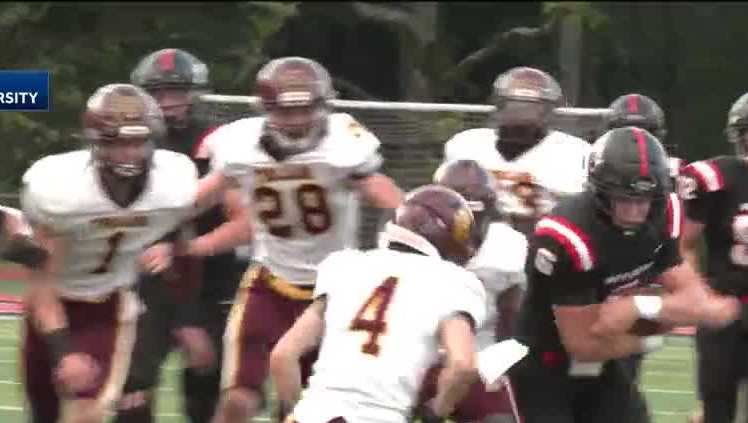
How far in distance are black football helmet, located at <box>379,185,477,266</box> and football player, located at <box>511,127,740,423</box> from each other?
1.70ft

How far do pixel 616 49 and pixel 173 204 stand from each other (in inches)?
586

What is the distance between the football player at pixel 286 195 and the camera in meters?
7.07

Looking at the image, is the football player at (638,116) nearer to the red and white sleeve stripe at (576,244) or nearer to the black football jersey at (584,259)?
the black football jersey at (584,259)

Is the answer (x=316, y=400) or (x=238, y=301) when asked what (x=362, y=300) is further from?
(x=238, y=301)

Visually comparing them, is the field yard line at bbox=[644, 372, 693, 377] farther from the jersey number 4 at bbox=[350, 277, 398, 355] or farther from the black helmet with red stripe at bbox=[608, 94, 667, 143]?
the jersey number 4 at bbox=[350, 277, 398, 355]

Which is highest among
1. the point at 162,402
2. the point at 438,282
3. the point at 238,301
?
the point at 438,282

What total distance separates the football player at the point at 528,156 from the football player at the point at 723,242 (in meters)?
0.52

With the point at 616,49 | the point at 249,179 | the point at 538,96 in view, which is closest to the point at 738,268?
the point at 538,96

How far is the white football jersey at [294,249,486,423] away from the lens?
197 inches

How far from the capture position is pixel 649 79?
69.2ft

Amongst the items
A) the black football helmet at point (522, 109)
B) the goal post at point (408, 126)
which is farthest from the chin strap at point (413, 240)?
the goal post at point (408, 126)

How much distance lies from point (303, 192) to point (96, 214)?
978mm

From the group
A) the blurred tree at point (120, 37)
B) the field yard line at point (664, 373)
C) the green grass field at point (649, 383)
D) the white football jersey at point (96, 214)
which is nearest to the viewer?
the white football jersey at point (96, 214)

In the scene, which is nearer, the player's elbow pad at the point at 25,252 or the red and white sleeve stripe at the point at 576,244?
the red and white sleeve stripe at the point at 576,244
